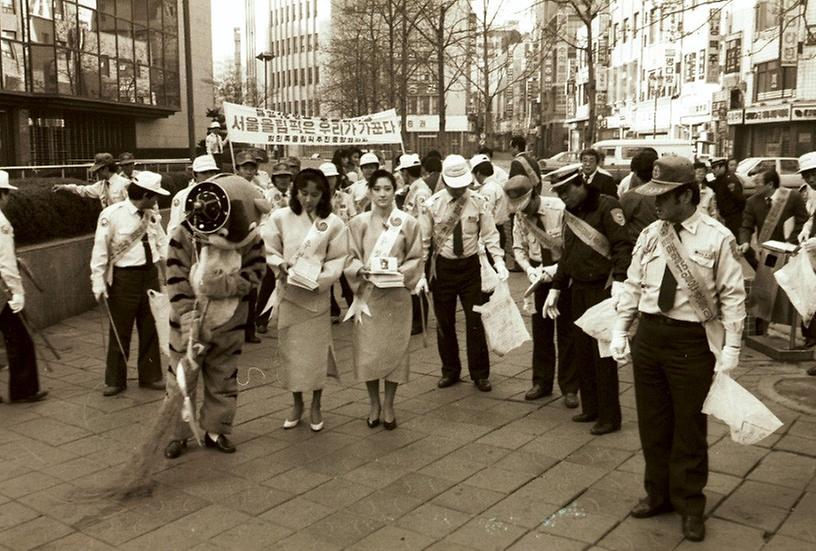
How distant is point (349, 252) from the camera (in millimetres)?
6273

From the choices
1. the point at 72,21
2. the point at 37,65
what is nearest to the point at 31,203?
the point at 37,65

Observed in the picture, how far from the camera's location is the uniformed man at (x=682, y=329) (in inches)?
166

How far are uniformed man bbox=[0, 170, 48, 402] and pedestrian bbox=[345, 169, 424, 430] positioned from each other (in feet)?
8.63

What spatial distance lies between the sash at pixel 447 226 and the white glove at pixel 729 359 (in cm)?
321

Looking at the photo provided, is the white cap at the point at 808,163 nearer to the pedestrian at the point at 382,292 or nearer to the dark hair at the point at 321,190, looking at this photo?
the pedestrian at the point at 382,292

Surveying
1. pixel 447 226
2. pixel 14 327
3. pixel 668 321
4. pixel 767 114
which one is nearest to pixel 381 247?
pixel 447 226

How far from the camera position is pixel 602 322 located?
5363 millimetres

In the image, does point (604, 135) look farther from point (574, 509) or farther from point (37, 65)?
point (574, 509)

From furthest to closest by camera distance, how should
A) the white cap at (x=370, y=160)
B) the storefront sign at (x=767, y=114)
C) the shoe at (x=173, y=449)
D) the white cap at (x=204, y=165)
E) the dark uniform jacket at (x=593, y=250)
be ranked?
the storefront sign at (x=767, y=114)
the white cap at (x=370, y=160)
the white cap at (x=204, y=165)
the dark uniform jacket at (x=593, y=250)
the shoe at (x=173, y=449)

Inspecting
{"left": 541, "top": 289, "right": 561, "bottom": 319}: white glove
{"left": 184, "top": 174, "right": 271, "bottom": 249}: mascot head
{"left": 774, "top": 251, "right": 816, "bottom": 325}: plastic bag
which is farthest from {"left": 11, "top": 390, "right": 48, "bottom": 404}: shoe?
{"left": 774, "top": 251, "right": 816, "bottom": 325}: plastic bag

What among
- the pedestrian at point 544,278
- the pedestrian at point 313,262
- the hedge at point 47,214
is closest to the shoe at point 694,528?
the pedestrian at point 544,278

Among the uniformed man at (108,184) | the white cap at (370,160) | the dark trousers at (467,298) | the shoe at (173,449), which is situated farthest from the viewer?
the white cap at (370,160)

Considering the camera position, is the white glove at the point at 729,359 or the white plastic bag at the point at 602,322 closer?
the white glove at the point at 729,359

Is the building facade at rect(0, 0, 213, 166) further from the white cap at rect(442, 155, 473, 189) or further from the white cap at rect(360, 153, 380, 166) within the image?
the white cap at rect(442, 155, 473, 189)
